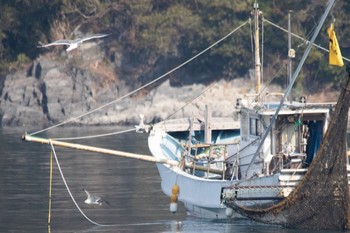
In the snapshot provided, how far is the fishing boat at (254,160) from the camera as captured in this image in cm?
3584

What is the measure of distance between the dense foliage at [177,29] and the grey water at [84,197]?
82.7 ft

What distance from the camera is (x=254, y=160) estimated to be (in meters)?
37.2

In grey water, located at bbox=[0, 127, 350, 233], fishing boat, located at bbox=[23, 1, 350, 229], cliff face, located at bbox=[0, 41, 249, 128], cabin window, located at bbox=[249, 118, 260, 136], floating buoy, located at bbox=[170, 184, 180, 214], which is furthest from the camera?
cliff face, located at bbox=[0, 41, 249, 128]

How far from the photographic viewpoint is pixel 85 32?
93.2 meters

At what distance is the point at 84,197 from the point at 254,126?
725 centimetres

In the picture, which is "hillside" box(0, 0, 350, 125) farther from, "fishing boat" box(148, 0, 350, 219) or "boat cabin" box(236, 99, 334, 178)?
"boat cabin" box(236, 99, 334, 178)

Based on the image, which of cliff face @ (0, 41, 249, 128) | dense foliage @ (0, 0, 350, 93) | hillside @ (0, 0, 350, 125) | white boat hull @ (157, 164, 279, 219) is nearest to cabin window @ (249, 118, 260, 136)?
white boat hull @ (157, 164, 279, 219)

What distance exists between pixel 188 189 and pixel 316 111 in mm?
4592

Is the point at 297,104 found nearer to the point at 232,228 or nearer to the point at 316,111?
the point at 316,111

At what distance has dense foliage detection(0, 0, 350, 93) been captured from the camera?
3398 inches

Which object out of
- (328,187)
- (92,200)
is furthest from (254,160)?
(92,200)

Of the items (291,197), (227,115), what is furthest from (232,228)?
(227,115)

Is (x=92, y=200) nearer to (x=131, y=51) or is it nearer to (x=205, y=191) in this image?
(x=205, y=191)

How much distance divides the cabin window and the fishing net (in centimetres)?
308
